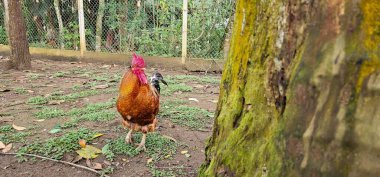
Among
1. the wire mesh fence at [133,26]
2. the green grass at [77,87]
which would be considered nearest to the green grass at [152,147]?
the green grass at [77,87]

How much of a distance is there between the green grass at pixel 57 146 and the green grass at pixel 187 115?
120cm

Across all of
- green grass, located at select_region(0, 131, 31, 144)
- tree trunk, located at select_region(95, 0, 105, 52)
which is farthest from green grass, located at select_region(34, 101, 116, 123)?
tree trunk, located at select_region(95, 0, 105, 52)

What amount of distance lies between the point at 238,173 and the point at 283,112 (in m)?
0.47

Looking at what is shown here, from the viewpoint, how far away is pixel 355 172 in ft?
3.75

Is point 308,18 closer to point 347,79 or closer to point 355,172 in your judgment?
point 347,79

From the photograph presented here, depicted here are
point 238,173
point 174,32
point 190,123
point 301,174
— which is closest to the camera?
point 301,174

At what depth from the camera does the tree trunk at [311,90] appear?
1.13 m

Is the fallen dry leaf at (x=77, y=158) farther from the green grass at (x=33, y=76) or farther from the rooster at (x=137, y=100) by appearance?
the green grass at (x=33, y=76)

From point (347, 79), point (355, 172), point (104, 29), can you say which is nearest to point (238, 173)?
point (355, 172)

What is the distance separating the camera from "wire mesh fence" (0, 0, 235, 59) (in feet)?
29.7

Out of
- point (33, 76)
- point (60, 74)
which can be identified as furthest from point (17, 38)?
point (60, 74)

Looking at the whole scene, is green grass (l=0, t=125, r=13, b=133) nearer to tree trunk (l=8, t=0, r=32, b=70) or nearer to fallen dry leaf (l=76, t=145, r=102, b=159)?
fallen dry leaf (l=76, t=145, r=102, b=159)

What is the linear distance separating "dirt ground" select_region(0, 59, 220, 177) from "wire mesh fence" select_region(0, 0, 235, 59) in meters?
1.91

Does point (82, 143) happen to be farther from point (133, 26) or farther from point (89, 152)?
point (133, 26)
